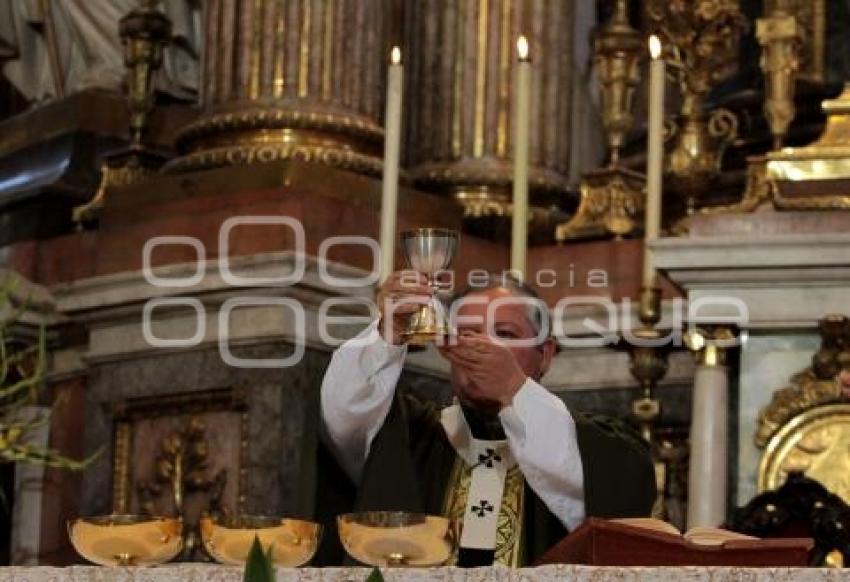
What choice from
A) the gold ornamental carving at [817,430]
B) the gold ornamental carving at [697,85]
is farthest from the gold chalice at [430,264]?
the gold ornamental carving at [697,85]

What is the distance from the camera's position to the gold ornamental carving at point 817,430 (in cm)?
→ 619

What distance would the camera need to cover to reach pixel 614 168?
290 inches

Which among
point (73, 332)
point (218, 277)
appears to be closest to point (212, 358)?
point (218, 277)

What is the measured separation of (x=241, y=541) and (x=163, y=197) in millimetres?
3235

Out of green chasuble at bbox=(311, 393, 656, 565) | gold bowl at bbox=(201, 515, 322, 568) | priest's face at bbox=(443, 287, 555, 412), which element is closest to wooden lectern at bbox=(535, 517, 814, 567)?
gold bowl at bbox=(201, 515, 322, 568)

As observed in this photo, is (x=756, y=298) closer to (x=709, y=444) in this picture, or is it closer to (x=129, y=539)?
(x=709, y=444)

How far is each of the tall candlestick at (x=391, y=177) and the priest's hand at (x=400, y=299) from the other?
23 cm

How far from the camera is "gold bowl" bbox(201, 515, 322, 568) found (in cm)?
414

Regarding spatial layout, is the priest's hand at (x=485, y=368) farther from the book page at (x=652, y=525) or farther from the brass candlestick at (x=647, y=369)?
the brass candlestick at (x=647, y=369)

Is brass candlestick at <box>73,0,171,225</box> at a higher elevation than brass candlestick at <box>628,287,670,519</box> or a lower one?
higher

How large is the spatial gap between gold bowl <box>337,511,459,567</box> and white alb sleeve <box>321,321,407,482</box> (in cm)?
102

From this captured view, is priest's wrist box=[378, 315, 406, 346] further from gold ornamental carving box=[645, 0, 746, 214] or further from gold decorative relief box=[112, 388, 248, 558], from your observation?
gold ornamental carving box=[645, 0, 746, 214]

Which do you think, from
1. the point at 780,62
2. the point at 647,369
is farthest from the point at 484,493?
the point at 780,62

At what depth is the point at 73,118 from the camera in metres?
8.42
